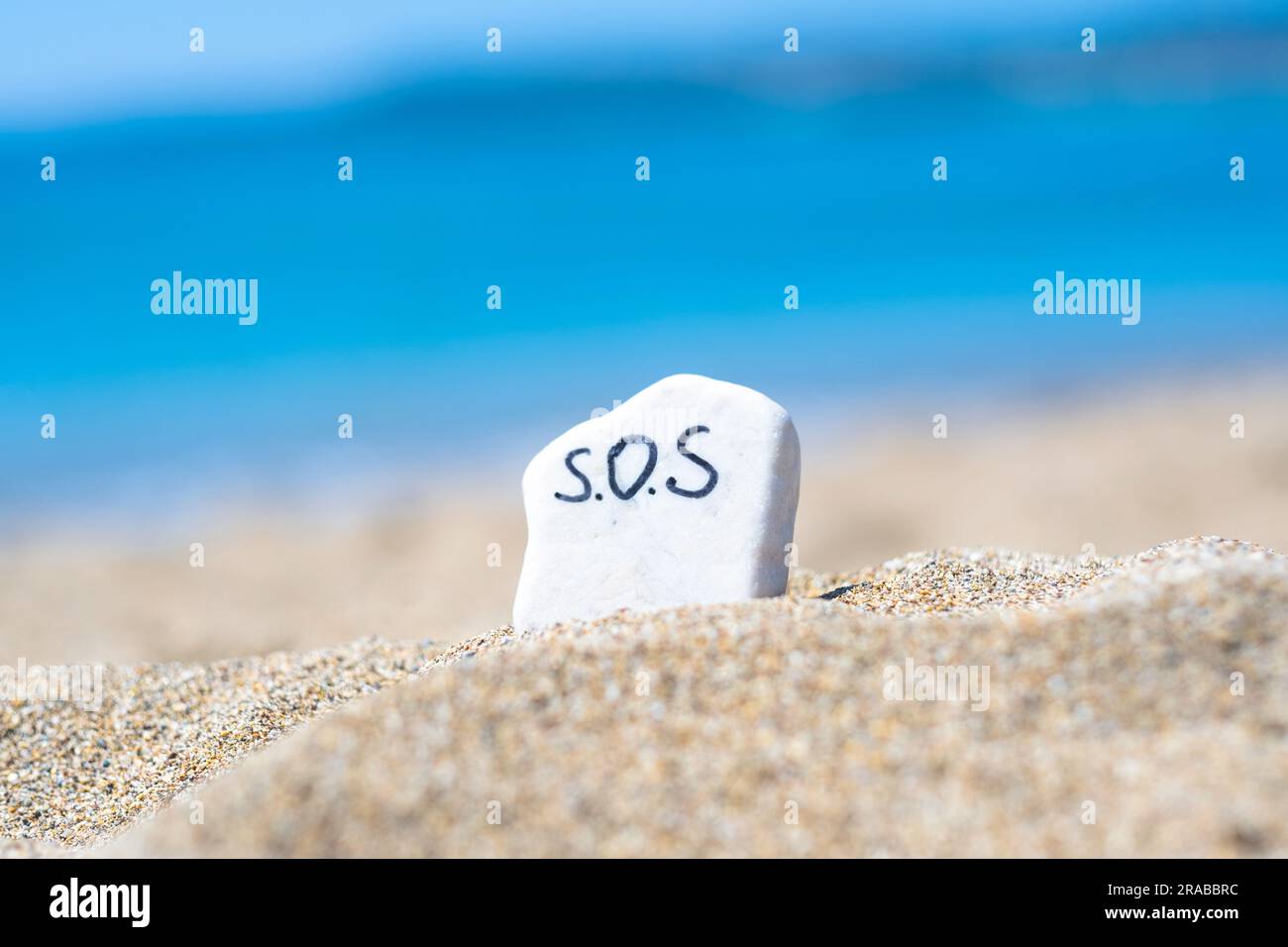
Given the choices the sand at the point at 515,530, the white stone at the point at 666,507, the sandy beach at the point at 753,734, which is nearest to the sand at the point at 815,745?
the sandy beach at the point at 753,734

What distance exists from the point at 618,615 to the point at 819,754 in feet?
4.28

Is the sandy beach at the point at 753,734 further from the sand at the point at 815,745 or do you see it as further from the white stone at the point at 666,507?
the white stone at the point at 666,507

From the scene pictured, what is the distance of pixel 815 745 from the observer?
10.7ft

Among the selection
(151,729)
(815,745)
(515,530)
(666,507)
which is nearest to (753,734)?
(815,745)

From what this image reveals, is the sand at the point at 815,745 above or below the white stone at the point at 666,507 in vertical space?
below

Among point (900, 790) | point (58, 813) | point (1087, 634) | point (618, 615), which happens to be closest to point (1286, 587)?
point (1087, 634)

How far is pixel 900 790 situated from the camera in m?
3.04

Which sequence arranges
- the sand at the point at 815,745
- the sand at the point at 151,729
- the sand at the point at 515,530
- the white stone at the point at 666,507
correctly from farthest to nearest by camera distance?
the sand at the point at 515,530 < the sand at the point at 151,729 < the white stone at the point at 666,507 < the sand at the point at 815,745

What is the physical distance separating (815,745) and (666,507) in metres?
1.75

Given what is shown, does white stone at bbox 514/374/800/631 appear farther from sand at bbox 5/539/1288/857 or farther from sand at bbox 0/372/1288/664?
sand at bbox 0/372/1288/664

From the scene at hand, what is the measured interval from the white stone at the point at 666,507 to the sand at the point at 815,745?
0.50 m

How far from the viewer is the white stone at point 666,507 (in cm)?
477
